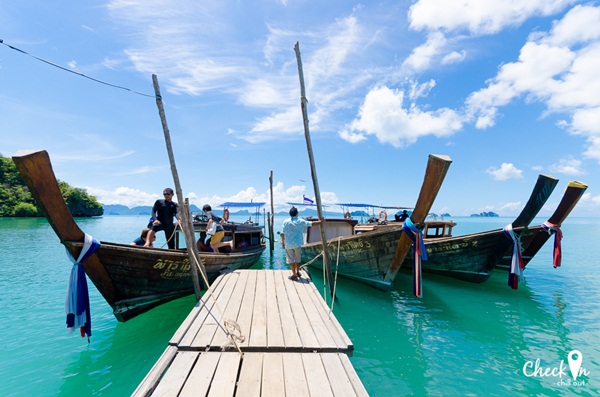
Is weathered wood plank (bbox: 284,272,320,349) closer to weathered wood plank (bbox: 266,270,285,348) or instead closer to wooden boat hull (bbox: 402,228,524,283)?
weathered wood plank (bbox: 266,270,285,348)

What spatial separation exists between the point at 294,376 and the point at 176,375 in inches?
52.6

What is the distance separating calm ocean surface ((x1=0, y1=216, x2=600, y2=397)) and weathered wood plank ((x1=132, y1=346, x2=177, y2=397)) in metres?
A: 2.22

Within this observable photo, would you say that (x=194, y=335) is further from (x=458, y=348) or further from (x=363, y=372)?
(x=458, y=348)

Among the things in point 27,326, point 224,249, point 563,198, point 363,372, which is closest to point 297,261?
point 363,372

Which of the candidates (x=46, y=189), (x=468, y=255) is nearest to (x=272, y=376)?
(x=46, y=189)

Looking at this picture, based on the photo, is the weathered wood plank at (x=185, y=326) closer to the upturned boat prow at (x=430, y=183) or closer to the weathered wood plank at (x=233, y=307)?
the weathered wood plank at (x=233, y=307)

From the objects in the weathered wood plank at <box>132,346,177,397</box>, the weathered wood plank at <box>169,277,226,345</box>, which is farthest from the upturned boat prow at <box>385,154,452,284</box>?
the weathered wood plank at <box>132,346,177,397</box>

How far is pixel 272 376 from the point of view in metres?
3.07

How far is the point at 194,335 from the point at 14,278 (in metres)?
14.4

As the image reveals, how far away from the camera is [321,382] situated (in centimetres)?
295

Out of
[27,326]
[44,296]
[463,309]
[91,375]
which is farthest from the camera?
[44,296]

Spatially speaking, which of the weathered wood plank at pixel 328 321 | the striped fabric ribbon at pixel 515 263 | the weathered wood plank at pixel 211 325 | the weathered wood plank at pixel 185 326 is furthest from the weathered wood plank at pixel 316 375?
the striped fabric ribbon at pixel 515 263

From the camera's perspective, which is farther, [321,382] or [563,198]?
[563,198]

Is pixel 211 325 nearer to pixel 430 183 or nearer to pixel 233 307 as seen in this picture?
pixel 233 307
